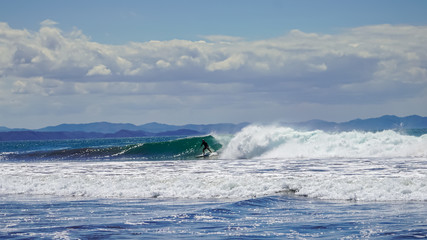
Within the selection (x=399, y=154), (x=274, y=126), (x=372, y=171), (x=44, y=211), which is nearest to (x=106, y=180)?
(x=44, y=211)

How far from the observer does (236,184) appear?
735 inches

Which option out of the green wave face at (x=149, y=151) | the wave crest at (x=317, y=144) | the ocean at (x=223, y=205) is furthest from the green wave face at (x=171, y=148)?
the ocean at (x=223, y=205)

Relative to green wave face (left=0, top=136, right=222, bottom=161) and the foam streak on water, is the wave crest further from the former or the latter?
the foam streak on water

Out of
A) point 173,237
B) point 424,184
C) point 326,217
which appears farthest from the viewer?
point 424,184

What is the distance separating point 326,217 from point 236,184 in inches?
252

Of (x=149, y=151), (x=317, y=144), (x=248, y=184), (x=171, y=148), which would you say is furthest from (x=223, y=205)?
(x=149, y=151)

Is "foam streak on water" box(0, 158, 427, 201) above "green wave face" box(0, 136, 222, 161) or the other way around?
the other way around

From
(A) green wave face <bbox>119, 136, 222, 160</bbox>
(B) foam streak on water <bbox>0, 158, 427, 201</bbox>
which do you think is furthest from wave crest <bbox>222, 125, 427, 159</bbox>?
(B) foam streak on water <bbox>0, 158, 427, 201</bbox>

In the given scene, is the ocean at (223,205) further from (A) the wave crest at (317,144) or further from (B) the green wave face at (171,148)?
(B) the green wave face at (171,148)

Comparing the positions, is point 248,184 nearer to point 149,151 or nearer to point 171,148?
point 171,148

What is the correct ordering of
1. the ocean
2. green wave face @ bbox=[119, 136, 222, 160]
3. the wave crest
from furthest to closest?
green wave face @ bbox=[119, 136, 222, 160]
the wave crest
the ocean

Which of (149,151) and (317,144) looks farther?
(149,151)

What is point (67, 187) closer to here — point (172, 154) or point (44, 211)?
point (44, 211)

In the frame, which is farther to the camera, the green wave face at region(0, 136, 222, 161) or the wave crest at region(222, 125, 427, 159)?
the green wave face at region(0, 136, 222, 161)
